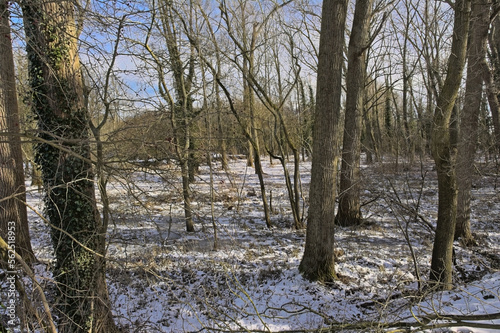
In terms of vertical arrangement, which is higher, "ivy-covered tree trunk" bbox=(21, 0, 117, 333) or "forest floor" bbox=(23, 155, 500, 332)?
"ivy-covered tree trunk" bbox=(21, 0, 117, 333)

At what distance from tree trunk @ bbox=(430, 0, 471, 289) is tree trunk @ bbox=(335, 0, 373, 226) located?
285 centimetres

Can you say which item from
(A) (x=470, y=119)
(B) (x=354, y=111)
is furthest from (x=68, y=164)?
(A) (x=470, y=119)

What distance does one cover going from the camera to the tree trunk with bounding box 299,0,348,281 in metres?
5.30

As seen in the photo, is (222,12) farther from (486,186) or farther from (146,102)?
(486,186)

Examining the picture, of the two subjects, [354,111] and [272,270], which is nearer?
[272,270]

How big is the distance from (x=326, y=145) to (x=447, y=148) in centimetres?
189

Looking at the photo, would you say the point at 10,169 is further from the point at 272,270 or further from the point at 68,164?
the point at 272,270

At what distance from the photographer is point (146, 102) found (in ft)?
17.6

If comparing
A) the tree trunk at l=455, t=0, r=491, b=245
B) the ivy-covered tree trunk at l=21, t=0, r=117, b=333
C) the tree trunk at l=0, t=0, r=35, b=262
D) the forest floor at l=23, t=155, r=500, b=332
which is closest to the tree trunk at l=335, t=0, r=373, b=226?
the forest floor at l=23, t=155, r=500, b=332

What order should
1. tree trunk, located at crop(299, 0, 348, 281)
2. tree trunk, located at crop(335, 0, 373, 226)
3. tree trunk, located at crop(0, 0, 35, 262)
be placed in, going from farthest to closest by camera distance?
tree trunk, located at crop(335, 0, 373, 226)
tree trunk, located at crop(0, 0, 35, 262)
tree trunk, located at crop(299, 0, 348, 281)

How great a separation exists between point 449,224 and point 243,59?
6.76 meters

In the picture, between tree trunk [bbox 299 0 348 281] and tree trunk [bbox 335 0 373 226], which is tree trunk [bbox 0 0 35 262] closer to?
tree trunk [bbox 299 0 348 281]

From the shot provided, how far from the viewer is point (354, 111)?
8133 mm

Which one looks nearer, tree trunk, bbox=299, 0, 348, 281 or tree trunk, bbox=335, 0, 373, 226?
tree trunk, bbox=299, 0, 348, 281
